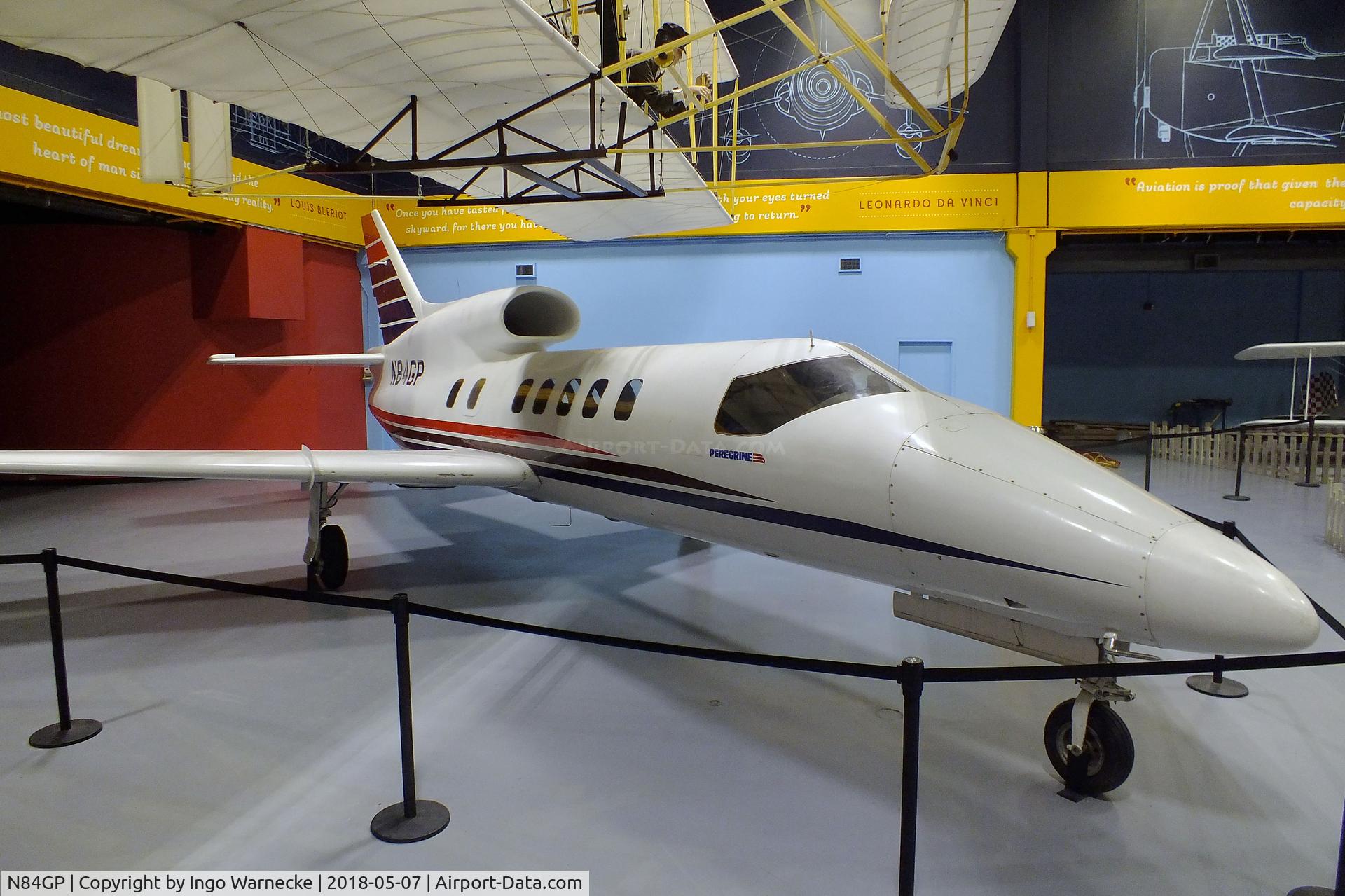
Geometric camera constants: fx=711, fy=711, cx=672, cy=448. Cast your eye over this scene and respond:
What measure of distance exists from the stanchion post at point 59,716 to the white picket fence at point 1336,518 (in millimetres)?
11181

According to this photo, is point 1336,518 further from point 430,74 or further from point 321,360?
point 321,360

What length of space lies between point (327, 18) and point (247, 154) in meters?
8.57

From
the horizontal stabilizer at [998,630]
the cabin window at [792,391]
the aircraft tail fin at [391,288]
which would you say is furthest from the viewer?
the aircraft tail fin at [391,288]

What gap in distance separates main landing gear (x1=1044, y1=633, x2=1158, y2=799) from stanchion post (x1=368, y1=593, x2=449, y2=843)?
10.00 feet

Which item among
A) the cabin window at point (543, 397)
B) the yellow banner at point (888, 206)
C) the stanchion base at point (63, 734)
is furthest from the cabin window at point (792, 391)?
the yellow banner at point (888, 206)

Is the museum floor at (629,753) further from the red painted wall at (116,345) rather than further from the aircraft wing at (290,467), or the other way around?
the red painted wall at (116,345)

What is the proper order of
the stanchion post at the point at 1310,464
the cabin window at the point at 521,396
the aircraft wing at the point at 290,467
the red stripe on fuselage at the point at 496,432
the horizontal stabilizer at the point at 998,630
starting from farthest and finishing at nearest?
the stanchion post at the point at 1310,464 → the cabin window at the point at 521,396 → the red stripe on fuselage at the point at 496,432 → the aircraft wing at the point at 290,467 → the horizontal stabilizer at the point at 998,630

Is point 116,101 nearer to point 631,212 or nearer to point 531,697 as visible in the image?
point 631,212

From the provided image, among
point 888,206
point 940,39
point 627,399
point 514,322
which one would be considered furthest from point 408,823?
point 888,206

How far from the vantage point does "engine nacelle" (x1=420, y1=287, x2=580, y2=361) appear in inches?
310

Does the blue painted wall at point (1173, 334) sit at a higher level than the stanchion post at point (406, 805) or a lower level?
higher

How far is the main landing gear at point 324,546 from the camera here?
21.5 ft

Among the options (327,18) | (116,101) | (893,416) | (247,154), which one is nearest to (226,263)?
(247,154)

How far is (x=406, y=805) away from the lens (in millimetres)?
3342
